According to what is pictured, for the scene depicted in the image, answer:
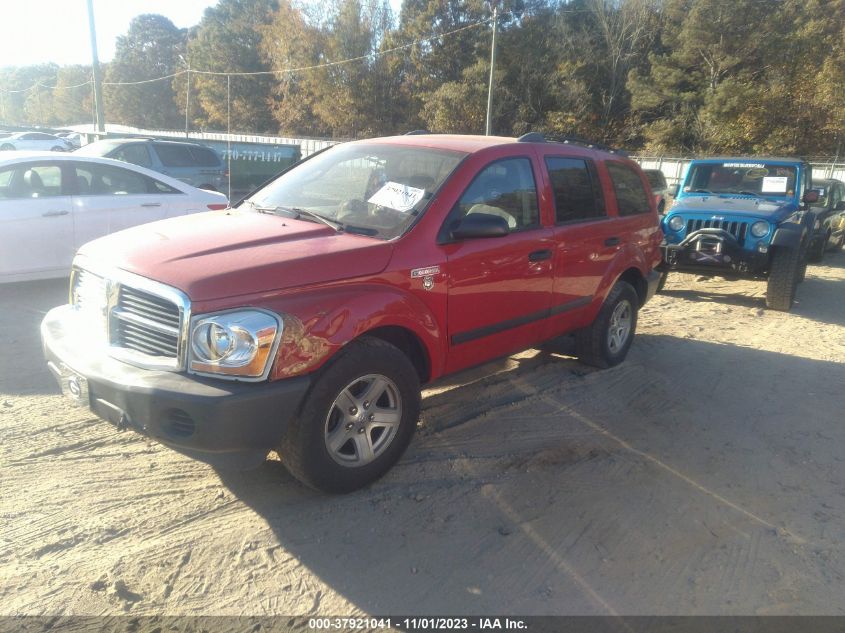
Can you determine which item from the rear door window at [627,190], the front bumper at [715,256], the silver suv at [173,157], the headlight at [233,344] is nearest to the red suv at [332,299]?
the headlight at [233,344]

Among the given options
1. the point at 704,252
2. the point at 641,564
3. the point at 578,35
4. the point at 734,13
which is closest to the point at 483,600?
the point at 641,564

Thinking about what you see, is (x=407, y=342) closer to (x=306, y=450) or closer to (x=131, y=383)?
(x=306, y=450)

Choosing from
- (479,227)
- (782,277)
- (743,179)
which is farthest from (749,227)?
(479,227)

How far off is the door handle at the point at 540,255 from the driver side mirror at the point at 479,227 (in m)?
0.63

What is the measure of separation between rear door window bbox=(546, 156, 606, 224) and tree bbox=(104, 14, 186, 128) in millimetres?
70060

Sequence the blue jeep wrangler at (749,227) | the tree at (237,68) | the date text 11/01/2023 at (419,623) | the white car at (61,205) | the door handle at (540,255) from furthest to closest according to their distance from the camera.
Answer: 1. the tree at (237,68)
2. the blue jeep wrangler at (749,227)
3. the white car at (61,205)
4. the door handle at (540,255)
5. the date text 11/01/2023 at (419,623)

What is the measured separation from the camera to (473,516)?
327cm

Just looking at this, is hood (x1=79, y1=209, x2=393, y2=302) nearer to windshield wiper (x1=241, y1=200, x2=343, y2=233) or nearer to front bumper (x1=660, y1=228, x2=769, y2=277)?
windshield wiper (x1=241, y1=200, x2=343, y2=233)

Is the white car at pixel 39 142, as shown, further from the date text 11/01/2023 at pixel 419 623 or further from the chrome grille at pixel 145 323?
the date text 11/01/2023 at pixel 419 623

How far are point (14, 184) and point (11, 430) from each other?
12.7 feet

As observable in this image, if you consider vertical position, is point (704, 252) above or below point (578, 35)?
below

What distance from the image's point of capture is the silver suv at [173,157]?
11719 millimetres

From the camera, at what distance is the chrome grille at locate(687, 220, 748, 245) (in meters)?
8.48

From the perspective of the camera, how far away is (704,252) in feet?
27.9
